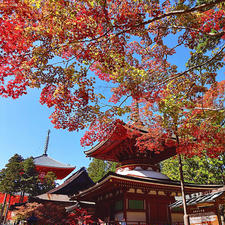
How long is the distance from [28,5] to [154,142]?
8777 mm

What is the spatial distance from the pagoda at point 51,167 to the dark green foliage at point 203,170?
1617 cm

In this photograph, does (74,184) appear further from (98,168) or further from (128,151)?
(98,168)

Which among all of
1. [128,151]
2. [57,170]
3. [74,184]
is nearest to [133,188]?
[128,151]

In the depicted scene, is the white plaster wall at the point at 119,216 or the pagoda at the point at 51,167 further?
the pagoda at the point at 51,167

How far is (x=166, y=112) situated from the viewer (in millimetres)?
7613

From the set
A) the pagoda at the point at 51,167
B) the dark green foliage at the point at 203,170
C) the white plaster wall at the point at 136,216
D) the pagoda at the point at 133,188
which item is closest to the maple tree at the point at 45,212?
the pagoda at the point at 133,188

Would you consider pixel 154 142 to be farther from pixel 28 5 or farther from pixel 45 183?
pixel 45 183

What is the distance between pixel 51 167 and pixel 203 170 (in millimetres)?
21732

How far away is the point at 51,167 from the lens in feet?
97.9

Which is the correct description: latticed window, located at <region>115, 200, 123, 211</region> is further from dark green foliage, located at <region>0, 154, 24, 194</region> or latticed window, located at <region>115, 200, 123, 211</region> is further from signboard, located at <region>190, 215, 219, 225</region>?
dark green foliage, located at <region>0, 154, 24, 194</region>

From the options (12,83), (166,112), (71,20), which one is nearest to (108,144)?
(166,112)

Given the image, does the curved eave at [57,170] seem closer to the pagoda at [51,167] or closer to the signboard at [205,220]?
the pagoda at [51,167]

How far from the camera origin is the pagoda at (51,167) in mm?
29706

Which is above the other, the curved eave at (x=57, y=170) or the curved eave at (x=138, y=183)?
the curved eave at (x=57, y=170)
